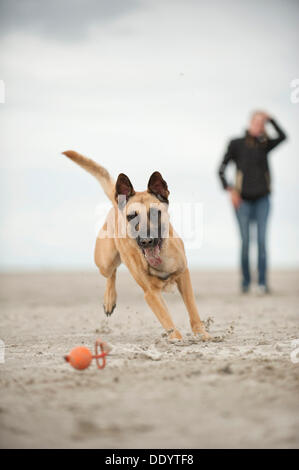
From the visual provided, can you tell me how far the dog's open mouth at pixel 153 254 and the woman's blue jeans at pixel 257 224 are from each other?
521cm

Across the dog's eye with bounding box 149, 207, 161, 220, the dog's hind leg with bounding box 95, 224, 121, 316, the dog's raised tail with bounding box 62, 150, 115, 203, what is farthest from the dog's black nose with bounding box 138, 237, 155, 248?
the dog's raised tail with bounding box 62, 150, 115, 203

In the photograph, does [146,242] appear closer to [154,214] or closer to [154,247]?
[154,247]

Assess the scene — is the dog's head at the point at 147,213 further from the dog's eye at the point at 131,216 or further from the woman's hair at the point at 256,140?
the woman's hair at the point at 256,140

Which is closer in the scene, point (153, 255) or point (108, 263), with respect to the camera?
point (153, 255)

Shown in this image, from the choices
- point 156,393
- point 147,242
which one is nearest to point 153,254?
point 147,242

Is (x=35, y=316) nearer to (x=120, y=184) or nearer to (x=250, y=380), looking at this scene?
(x=120, y=184)

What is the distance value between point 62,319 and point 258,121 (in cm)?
510

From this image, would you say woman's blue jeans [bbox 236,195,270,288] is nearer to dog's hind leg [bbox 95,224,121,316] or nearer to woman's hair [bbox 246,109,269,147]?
woman's hair [bbox 246,109,269,147]

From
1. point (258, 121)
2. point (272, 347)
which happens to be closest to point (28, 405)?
point (272, 347)

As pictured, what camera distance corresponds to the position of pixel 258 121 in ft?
32.8

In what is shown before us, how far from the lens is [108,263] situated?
6402mm

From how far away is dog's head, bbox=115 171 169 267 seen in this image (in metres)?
4.92

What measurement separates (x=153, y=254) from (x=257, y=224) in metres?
5.28

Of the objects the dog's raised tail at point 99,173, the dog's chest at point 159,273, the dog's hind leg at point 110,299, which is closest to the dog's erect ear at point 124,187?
the dog's chest at point 159,273
